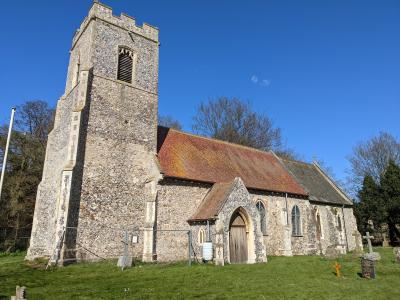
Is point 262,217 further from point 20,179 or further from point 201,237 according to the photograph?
point 20,179

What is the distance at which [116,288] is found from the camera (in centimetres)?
1025

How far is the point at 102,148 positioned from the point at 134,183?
264 cm

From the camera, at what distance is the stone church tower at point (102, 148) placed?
1617 centimetres

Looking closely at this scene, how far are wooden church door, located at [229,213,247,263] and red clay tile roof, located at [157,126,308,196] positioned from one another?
3.15 meters

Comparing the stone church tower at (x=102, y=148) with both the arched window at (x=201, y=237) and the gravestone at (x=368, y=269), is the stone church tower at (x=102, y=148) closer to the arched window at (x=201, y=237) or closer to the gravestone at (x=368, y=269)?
the arched window at (x=201, y=237)

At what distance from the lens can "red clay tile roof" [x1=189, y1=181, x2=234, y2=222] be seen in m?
17.3

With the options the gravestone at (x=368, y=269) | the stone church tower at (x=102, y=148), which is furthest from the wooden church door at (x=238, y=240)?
the gravestone at (x=368, y=269)

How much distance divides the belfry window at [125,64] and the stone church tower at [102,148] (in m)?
0.06

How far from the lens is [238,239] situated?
17938mm

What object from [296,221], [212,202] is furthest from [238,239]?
[296,221]

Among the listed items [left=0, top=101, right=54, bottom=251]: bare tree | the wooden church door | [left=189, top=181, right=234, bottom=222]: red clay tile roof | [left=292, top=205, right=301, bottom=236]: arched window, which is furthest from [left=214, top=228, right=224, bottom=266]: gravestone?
[left=0, top=101, right=54, bottom=251]: bare tree

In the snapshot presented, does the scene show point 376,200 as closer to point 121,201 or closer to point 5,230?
point 121,201

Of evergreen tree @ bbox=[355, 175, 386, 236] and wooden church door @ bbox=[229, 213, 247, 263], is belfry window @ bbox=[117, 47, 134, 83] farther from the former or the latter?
evergreen tree @ bbox=[355, 175, 386, 236]

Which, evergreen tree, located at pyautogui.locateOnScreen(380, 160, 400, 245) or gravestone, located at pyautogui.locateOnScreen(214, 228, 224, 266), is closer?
gravestone, located at pyautogui.locateOnScreen(214, 228, 224, 266)
